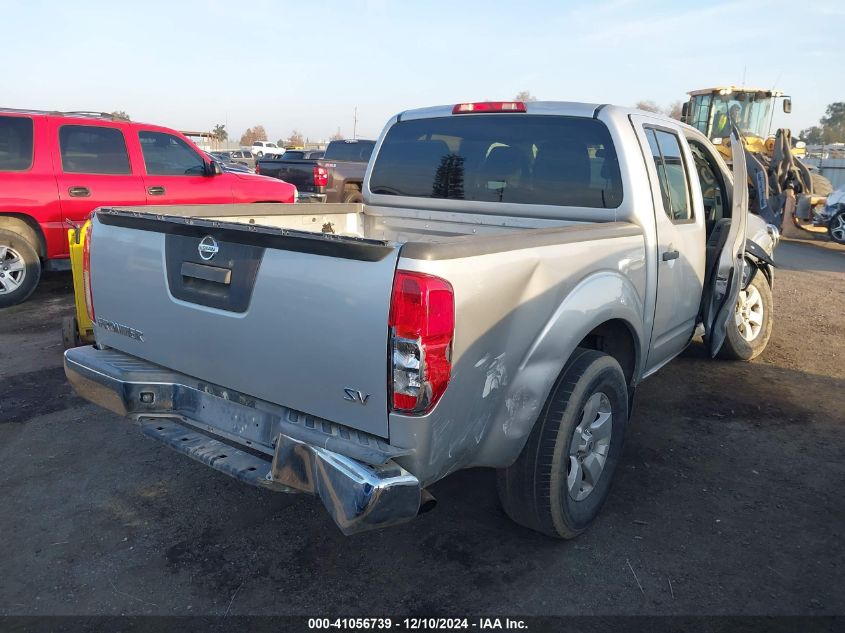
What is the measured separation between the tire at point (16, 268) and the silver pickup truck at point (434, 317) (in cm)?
436

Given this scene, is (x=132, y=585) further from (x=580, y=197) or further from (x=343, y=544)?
(x=580, y=197)

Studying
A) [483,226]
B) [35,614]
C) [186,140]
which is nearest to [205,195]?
[186,140]

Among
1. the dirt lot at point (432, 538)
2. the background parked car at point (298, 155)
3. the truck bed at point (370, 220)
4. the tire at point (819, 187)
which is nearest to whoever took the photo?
the dirt lot at point (432, 538)

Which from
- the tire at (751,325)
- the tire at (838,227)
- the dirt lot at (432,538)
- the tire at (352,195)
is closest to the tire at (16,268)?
the dirt lot at (432,538)

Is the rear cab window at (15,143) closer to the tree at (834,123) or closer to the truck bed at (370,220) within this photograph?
the truck bed at (370,220)

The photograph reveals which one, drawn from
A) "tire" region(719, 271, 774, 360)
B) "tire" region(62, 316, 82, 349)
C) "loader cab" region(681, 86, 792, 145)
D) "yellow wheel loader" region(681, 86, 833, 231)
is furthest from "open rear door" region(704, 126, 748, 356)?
"loader cab" region(681, 86, 792, 145)

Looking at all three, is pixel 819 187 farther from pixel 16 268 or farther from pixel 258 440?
pixel 258 440

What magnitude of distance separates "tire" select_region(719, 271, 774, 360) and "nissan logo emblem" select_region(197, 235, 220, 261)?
4.51m

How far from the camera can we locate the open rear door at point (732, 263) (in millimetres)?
4336

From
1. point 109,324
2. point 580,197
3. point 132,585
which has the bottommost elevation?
point 132,585

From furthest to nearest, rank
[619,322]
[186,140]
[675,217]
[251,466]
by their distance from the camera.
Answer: [186,140] → [675,217] → [619,322] → [251,466]

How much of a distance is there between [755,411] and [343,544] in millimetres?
3306

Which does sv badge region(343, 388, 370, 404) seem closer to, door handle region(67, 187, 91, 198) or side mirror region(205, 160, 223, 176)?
door handle region(67, 187, 91, 198)

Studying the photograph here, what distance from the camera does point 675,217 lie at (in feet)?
13.0
